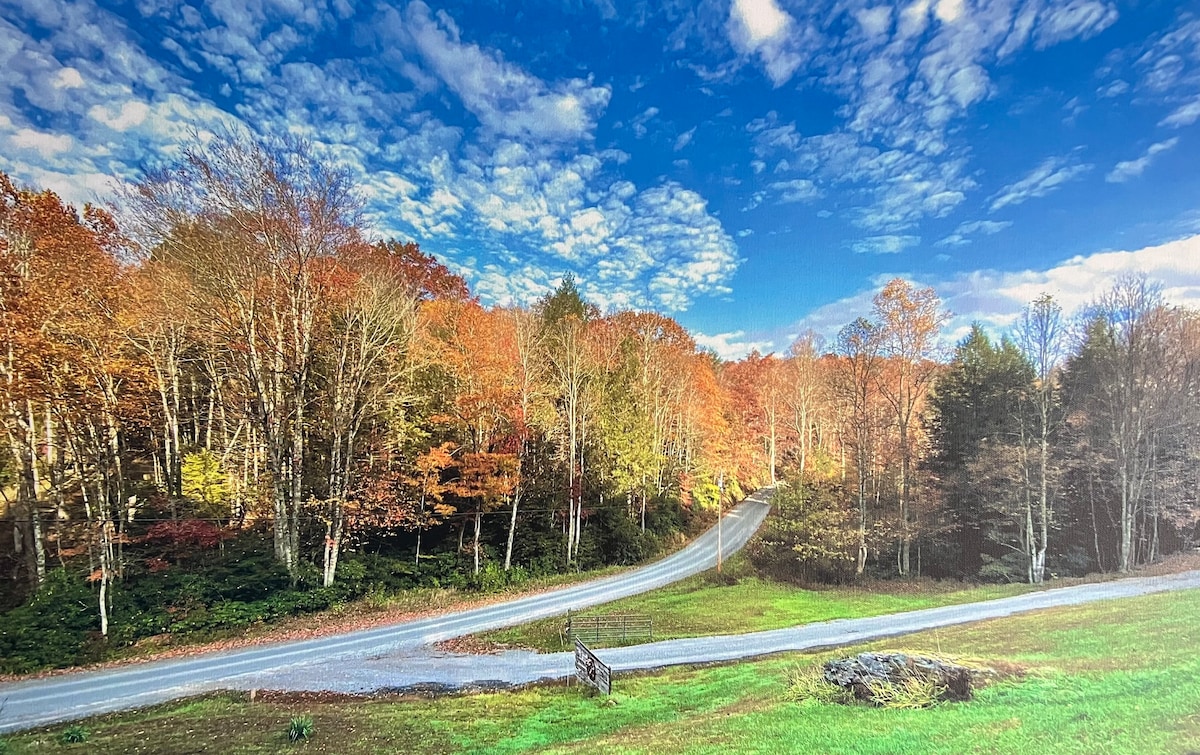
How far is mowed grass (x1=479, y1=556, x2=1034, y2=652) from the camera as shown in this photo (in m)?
13.9

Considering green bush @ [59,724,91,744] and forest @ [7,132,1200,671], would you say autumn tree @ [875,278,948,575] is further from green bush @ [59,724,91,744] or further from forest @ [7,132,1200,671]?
green bush @ [59,724,91,744]

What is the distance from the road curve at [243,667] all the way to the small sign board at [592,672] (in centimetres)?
513

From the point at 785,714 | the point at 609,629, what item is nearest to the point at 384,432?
the point at 609,629

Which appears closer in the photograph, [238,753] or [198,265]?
[238,753]

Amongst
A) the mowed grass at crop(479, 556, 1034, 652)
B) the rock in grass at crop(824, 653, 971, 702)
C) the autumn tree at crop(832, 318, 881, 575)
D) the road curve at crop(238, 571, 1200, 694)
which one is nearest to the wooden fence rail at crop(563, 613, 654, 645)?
the mowed grass at crop(479, 556, 1034, 652)

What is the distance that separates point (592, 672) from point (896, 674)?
5058 millimetres

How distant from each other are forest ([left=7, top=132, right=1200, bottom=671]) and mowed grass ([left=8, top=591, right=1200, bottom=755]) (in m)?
6.85

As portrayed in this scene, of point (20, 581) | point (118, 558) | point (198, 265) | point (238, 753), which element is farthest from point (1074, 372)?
point (20, 581)

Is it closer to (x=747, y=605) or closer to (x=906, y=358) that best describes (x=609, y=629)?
(x=747, y=605)

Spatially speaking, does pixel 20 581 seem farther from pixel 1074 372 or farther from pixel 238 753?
pixel 1074 372

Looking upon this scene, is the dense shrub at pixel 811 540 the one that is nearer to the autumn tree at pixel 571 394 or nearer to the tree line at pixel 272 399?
the tree line at pixel 272 399

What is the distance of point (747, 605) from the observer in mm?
17094

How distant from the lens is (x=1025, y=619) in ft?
35.0

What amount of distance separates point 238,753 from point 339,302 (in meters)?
13.3
